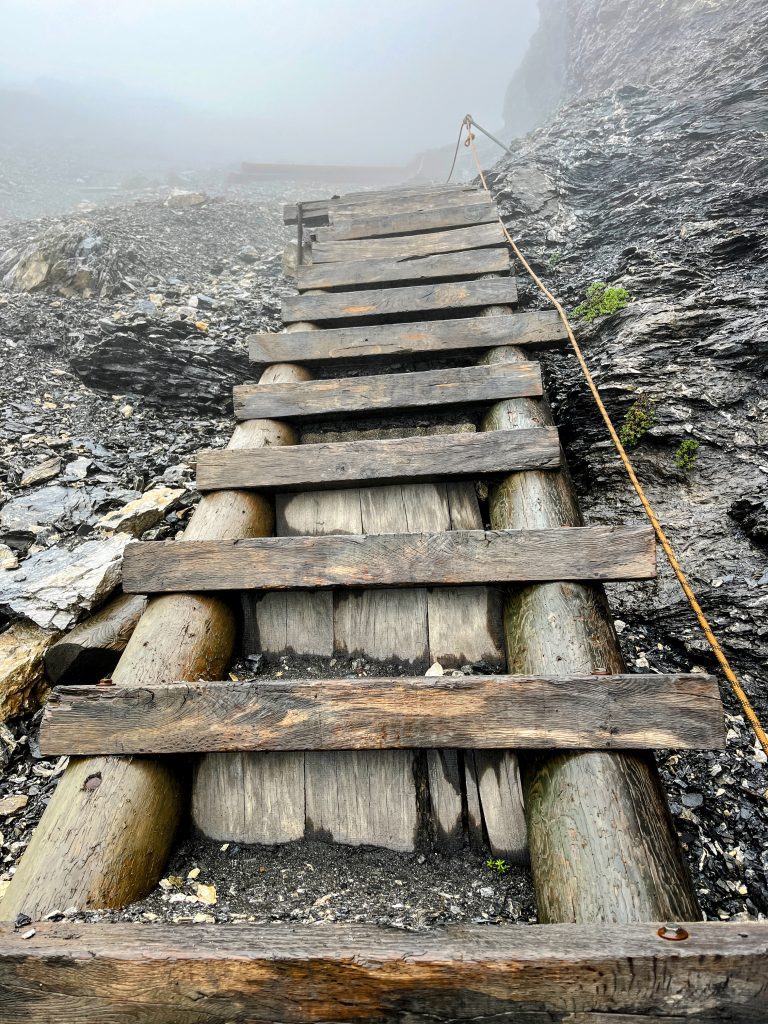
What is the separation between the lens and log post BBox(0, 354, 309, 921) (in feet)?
5.31

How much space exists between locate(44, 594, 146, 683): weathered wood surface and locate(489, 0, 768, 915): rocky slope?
2418 mm

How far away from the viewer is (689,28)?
10.2m

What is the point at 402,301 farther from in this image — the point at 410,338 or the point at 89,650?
the point at 89,650

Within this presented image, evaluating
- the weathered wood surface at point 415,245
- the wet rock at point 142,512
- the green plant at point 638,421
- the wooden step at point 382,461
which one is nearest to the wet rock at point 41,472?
the wet rock at point 142,512

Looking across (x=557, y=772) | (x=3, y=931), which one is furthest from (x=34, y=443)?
(x=557, y=772)

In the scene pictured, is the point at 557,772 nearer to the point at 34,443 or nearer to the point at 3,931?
the point at 3,931

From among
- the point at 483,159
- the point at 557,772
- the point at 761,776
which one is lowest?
the point at 761,776

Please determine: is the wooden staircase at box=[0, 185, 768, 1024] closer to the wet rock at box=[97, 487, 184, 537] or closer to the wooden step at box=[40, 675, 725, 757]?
the wooden step at box=[40, 675, 725, 757]

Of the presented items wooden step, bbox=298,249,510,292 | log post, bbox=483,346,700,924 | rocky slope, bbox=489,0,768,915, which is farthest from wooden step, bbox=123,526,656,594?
wooden step, bbox=298,249,510,292

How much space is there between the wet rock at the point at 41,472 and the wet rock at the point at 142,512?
750 millimetres

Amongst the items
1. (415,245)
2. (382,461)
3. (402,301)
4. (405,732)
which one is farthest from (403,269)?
(405,732)

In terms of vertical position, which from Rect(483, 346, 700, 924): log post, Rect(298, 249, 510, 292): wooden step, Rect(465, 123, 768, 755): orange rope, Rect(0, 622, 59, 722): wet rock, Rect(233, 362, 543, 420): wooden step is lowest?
Rect(0, 622, 59, 722): wet rock

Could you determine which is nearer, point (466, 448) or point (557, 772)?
point (557, 772)

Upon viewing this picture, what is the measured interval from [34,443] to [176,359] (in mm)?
1407
